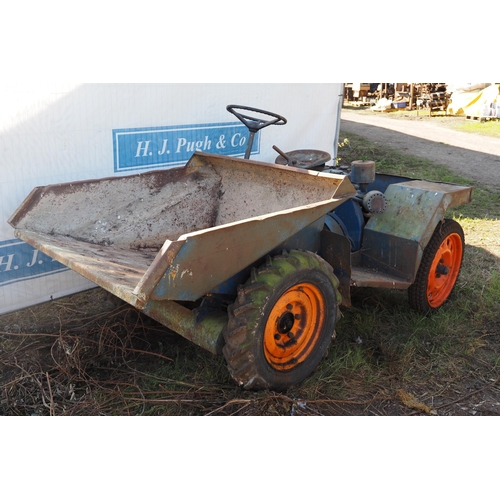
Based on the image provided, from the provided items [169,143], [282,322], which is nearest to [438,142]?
[169,143]

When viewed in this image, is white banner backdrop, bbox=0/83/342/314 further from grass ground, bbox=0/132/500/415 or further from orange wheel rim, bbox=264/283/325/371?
orange wheel rim, bbox=264/283/325/371

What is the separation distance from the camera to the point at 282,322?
3.06m

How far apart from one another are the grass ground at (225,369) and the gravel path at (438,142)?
504cm

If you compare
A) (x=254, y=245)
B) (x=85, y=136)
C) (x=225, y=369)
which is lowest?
(x=225, y=369)

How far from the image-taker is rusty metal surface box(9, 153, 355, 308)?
2516mm

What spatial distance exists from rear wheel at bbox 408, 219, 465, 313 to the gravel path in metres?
4.54

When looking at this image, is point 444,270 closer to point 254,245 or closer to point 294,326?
point 294,326

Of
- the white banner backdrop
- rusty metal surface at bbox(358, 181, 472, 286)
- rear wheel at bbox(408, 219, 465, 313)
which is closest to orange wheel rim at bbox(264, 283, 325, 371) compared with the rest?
rusty metal surface at bbox(358, 181, 472, 286)

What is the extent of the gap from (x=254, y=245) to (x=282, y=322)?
0.52 m

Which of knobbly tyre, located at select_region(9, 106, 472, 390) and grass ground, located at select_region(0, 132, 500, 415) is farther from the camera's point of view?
grass ground, located at select_region(0, 132, 500, 415)

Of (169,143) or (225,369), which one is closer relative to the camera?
(225,369)

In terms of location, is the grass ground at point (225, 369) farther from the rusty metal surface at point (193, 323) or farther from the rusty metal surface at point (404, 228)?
the rusty metal surface at point (404, 228)

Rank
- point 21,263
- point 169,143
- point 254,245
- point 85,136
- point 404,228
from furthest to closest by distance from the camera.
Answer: point 169,143 < point 85,136 < point 21,263 < point 404,228 < point 254,245

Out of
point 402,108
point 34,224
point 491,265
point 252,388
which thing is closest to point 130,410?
point 252,388
